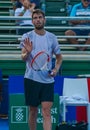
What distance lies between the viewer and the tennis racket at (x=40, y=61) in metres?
7.62

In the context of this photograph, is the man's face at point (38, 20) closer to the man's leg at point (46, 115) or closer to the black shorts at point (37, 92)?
the black shorts at point (37, 92)

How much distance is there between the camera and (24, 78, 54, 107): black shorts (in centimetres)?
760

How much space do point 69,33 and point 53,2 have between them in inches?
116

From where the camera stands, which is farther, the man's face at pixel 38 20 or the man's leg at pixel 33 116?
the man's leg at pixel 33 116

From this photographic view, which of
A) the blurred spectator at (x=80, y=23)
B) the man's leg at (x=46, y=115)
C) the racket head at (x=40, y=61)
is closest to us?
the man's leg at (x=46, y=115)

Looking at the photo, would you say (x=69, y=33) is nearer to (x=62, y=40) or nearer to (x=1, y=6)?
(x=62, y=40)

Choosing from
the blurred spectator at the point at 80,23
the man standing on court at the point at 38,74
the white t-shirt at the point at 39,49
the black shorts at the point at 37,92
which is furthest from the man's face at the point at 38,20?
the blurred spectator at the point at 80,23

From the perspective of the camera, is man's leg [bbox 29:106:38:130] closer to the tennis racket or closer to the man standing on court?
the man standing on court

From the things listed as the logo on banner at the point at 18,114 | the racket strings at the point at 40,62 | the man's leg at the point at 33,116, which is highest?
the racket strings at the point at 40,62

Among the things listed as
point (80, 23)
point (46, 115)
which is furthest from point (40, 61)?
point (80, 23)

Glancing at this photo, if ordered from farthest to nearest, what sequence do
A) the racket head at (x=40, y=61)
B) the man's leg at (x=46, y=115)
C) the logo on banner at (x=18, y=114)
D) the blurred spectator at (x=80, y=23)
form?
1. the blurred spectator at (x=80, y=23)
2. the logo on banner at (x=18, y=114)
3. the racket head at (x=40, y=61)
4. the man's leg at (x=46, y=115)

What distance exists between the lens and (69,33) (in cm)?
1073

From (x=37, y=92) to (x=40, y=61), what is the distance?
0.45 meters

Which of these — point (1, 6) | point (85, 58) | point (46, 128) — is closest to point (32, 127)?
point (46, 128)
